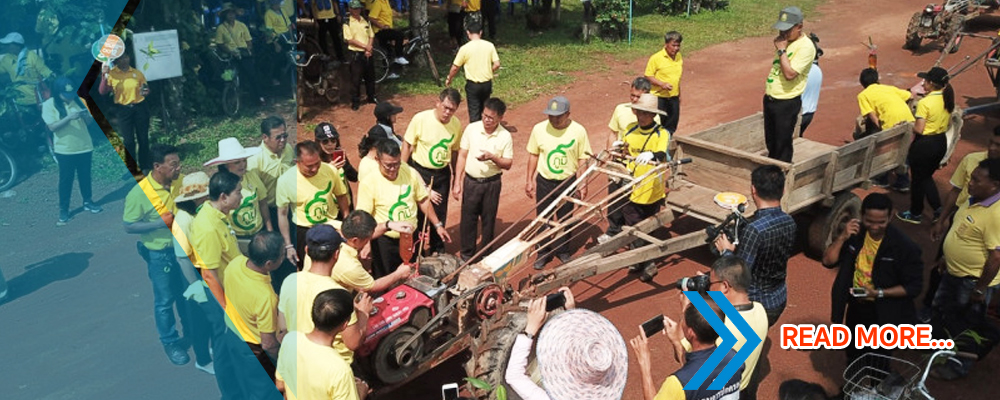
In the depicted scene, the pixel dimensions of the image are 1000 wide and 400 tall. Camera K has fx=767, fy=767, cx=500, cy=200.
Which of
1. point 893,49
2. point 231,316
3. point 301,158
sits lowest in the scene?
point 893,49

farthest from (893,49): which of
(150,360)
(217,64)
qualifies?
(150,360)

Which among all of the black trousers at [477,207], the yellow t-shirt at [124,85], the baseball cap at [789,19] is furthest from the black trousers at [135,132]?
the baseball cap at [789,19]

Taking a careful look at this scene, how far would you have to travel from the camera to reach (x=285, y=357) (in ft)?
14.3

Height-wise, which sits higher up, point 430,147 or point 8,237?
point 430,147

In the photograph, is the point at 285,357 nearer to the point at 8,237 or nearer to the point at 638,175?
the point at 638,175

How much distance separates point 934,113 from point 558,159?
4629 mm

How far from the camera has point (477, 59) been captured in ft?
37.5

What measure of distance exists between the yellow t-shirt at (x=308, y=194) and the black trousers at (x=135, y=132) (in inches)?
210

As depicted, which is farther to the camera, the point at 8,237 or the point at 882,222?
the point at 8,237

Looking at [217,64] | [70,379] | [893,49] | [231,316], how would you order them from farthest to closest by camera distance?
1. [893,49]
2. [217,64]
3. [70,379]
4. [231,316]

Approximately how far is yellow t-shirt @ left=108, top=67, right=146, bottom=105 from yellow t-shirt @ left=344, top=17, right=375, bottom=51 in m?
3.76

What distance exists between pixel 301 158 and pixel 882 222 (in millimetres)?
4605

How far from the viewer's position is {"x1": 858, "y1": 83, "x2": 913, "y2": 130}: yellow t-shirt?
366 inches

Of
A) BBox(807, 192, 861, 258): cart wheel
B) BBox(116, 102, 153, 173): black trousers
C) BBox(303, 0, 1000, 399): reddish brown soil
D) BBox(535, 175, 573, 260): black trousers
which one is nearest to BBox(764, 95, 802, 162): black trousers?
BBox(807, 192, 861, 258): cart wheel
